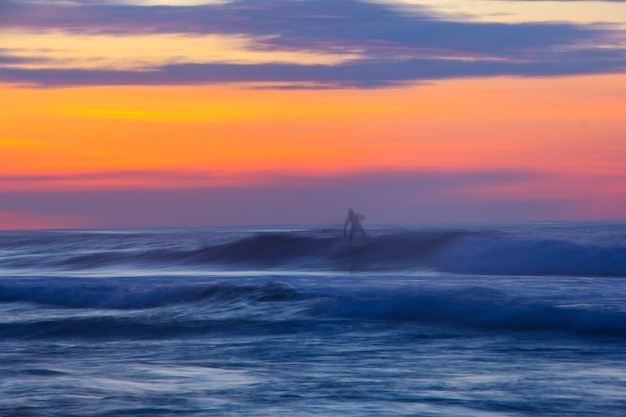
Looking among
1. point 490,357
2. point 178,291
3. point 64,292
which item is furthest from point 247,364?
point 64,292

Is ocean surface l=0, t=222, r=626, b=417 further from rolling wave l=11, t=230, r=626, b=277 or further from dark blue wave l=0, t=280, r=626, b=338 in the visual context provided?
rolling wave l=11, t=230, r=626, b=277

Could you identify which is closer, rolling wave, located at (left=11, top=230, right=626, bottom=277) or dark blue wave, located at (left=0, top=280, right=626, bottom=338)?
dark blue wave, located at (left=0, top=280, right=626, bottom=338)

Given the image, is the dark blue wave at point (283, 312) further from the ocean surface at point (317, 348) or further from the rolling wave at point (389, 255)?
the rolling wave at point (389, 255)

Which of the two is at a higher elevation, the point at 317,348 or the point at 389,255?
the point at 389,255

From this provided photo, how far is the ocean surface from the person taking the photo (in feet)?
30.4

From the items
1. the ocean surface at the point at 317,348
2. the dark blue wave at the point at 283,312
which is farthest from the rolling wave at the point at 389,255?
the dark blue wave at the point at 283,312

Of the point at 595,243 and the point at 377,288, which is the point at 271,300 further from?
the point at 595,243

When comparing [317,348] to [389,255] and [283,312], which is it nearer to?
[283,312]

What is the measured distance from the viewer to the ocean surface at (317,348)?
9258 mm

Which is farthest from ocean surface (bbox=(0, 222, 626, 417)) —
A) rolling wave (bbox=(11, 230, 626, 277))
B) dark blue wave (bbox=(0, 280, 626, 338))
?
Result: rolling wave (bbox=(11, 230, 626, 277))

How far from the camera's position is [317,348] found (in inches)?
502

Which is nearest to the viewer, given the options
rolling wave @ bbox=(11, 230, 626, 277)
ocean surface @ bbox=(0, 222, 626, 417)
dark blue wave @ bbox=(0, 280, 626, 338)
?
ocean surface @ bbox=(0, 222, 626, 417)

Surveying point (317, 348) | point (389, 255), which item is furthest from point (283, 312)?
point (389, 255)

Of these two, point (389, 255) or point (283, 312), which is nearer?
point (283, 312)
